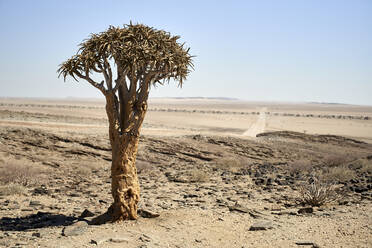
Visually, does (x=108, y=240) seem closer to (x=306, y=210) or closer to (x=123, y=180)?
(x=123, y=180)

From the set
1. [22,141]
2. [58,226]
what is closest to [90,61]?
[58,226]

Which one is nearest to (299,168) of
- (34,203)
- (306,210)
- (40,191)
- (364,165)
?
(364,165)

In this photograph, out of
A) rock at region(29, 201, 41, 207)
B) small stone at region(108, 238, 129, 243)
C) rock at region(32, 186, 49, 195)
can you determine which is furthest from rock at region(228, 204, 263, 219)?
rock at region(32, 186, 49, 195)

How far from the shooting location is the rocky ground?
707 cm

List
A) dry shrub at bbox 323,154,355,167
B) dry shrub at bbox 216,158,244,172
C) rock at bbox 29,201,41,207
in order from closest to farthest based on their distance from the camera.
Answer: rock at bbox 29,201,41,207
dry shrub at bbox 216,158,244,172
dry shrub at bbox 323,154,355,167

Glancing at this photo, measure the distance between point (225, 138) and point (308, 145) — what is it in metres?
6.22

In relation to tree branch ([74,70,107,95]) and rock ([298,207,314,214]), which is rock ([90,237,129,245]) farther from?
rock ([298,207,314,214])

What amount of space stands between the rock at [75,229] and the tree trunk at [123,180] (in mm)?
649

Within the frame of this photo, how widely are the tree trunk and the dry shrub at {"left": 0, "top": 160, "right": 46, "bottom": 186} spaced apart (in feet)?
16.8

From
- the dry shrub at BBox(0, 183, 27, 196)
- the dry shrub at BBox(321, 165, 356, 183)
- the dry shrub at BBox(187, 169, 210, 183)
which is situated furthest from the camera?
the dry shrub at BBox(321, 165, 356, 183)

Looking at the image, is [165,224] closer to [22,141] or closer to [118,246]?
[118,246]

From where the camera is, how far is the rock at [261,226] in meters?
7.68

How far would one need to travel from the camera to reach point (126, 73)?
7.49 metres

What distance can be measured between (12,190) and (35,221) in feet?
8.63
